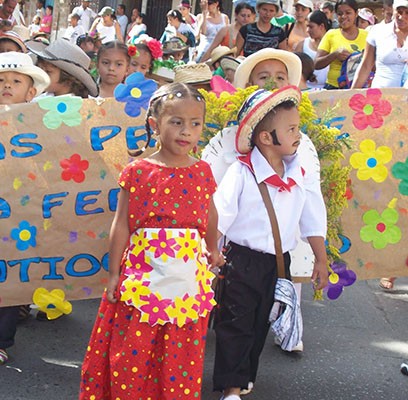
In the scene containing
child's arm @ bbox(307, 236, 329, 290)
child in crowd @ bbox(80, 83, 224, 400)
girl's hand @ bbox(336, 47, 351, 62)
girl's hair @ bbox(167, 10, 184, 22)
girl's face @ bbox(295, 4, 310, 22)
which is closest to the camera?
child in crowd @ bbox(80, 83, 224, 400)

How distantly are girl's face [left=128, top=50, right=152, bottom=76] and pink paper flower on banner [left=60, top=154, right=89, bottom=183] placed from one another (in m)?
2.74

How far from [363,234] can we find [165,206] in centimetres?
141

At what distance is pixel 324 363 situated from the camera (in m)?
4.22

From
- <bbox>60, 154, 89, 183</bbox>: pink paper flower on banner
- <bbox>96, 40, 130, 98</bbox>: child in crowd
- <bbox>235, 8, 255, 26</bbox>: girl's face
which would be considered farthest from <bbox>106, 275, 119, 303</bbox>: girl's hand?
<bbox>235, 8, 255, 26</bbox>: girl's face

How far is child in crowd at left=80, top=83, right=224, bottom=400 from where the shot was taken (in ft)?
10.1

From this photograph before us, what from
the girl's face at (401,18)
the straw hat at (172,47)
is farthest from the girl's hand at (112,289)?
the straw hat at (172,47)

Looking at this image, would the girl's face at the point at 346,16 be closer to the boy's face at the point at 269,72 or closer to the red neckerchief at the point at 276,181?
the boy's face at the point at 269,72

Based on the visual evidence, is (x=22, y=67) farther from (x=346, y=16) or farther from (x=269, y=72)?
(x=346, y=16)

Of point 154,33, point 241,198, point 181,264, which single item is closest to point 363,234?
point 241,198

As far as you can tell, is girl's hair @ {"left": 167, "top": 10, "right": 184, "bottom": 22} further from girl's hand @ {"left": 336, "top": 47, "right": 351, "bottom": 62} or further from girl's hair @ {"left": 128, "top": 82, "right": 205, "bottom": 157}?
girl's hair @ {"left": 128, "top": 82, "right": 205, "bottom": 157}

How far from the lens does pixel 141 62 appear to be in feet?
21.4

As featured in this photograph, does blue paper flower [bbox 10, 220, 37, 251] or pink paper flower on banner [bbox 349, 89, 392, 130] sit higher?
pink paper flower on banner [bbox 349, 89, 392, 130]

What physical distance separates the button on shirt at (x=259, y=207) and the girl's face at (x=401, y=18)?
10.4 feet

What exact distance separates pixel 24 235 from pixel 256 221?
1122mm
